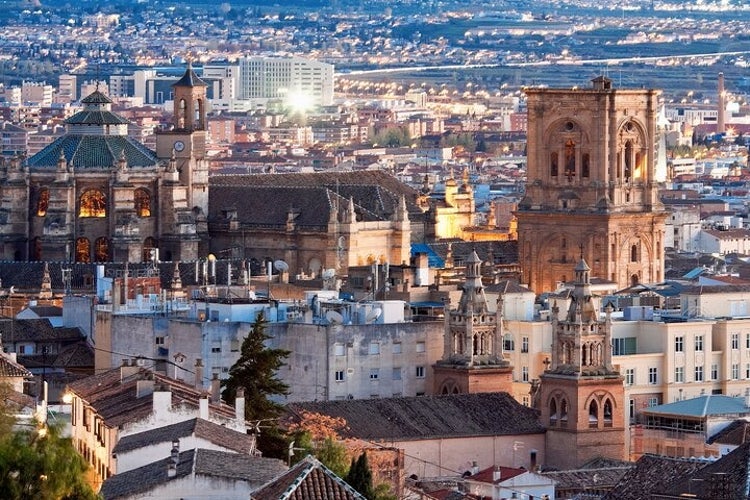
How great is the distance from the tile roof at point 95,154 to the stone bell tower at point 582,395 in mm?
39222

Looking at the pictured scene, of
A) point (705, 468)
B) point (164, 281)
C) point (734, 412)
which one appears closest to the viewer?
point (705, 468)

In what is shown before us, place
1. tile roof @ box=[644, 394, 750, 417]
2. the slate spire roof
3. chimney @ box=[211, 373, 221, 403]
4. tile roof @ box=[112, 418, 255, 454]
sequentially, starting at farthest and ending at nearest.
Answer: the slate spire roof < tile roof @ box=[644, 394, 750, 417] < chimney @ box=[211, 373, 221, 403] < tile roof @ box=[112, 418, 255, 454]

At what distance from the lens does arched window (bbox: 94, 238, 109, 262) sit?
117 metres

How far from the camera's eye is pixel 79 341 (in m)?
93.4

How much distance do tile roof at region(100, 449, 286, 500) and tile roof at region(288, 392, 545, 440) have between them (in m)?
15.8

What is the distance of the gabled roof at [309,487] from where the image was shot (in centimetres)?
5453

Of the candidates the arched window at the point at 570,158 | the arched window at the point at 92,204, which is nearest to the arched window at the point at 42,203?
the arched window at the point at 92,204

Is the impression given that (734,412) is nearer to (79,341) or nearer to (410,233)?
(79,341)

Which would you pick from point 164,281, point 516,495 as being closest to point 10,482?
point 516,495

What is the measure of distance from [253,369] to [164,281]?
29.1 metres

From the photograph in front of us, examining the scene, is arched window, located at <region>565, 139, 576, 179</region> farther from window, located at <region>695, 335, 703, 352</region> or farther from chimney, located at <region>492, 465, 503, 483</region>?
chimney, located at <region>492, 465, 503, 483</region>

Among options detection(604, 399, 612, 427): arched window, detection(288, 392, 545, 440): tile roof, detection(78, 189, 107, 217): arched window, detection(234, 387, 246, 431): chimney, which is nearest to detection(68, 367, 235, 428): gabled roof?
detection(234, 387, 246, 431): chimney

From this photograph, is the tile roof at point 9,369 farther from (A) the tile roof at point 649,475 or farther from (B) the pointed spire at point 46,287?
(B) the pointed spire at point 46,287

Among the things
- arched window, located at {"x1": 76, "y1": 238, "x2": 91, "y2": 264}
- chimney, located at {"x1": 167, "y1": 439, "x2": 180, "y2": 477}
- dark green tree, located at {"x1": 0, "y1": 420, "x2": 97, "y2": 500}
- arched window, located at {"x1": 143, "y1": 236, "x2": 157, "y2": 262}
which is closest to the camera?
dark green tree, located at {"x1": 0, "y1": 420, "x2": 97, "y2": 500}
